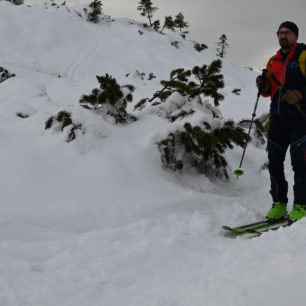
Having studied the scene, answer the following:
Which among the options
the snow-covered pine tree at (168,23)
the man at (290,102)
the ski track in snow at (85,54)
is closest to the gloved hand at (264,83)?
the man at (290,102)

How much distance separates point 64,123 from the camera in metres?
4.75

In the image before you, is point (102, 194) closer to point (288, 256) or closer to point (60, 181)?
point (60, 181)

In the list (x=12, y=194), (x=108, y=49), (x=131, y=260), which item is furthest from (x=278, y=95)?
(x=108, y=49)

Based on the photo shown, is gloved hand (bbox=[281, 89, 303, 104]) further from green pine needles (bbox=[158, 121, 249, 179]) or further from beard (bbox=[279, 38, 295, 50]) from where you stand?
green pine needles (bbox=[158, 121, 249, 179])

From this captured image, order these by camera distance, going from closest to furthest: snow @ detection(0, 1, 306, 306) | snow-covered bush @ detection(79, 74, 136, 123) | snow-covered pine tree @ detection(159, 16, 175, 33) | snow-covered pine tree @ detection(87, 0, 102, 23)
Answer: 1. snow @ detection(0, 1, 306, 306)
2. snow-covered bush @ detection(79, 74, 136, 123)
3. snow-covered pine tree @ detection(87, 0, 102, 23)
4. snow-covered pine tree @ detection(159, 16, 175, 33)

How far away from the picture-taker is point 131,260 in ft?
9.19

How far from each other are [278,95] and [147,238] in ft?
7.72

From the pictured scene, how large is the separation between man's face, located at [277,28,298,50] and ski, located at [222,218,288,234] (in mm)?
Answer: 2113

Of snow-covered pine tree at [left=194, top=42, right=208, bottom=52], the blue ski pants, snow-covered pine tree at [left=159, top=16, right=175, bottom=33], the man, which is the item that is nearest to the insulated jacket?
the man

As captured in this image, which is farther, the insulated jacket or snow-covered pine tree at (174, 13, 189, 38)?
snow-covered pine tree at (174, 13, 189, 38)

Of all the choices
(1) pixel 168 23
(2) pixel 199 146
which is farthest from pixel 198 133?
(1) pixel 168 23

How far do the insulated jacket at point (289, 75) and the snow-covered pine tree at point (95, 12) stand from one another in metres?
43.8

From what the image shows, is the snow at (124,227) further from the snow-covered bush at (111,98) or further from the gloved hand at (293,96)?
the gloved hand at (293,96)

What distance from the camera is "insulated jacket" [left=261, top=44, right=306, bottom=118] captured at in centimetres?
365
